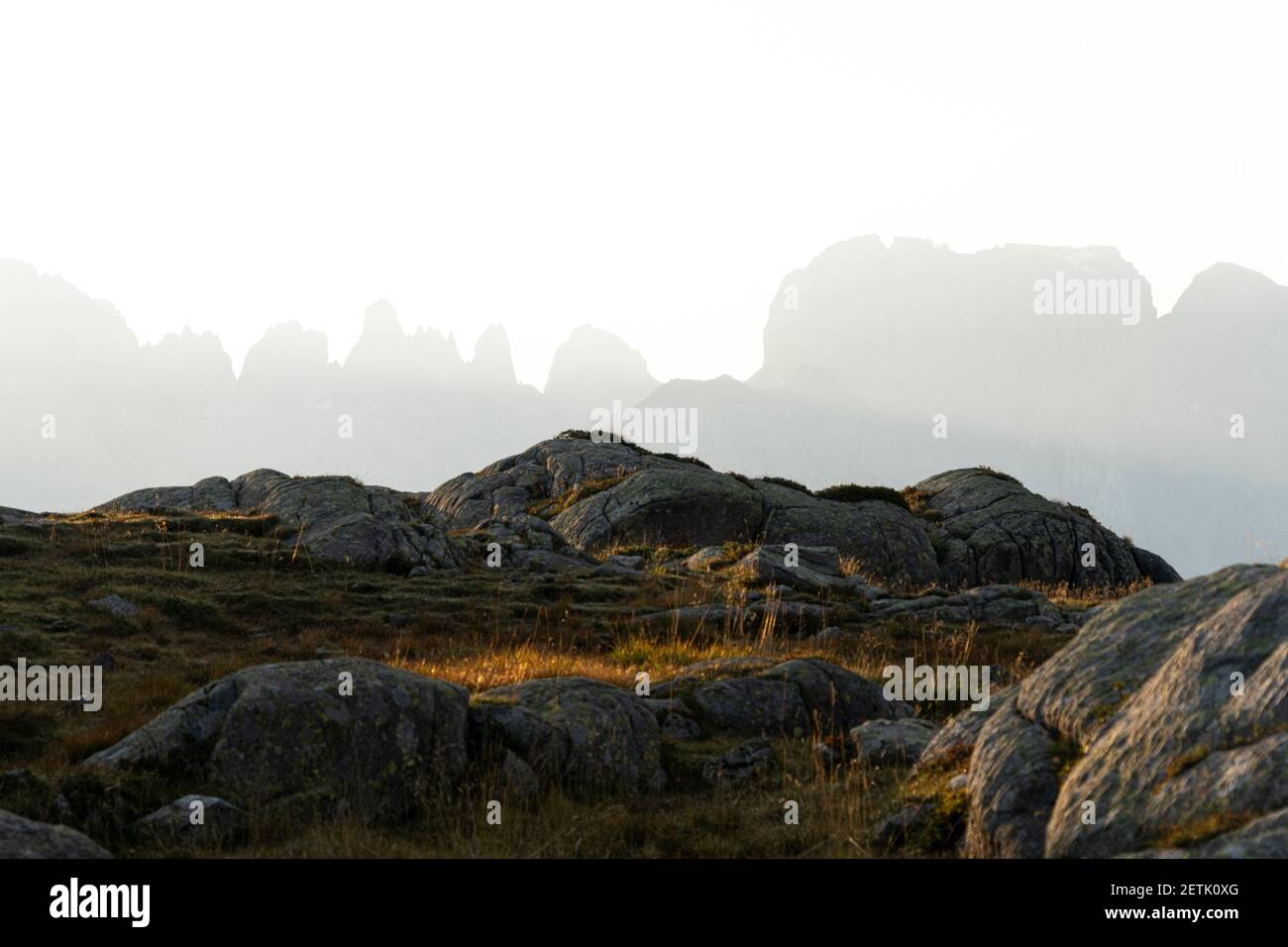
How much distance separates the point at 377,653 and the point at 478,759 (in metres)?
9.31

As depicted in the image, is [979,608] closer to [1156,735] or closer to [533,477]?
[1156,735]

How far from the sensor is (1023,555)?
140ft

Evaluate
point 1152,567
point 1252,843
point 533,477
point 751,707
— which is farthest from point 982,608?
point 533,477

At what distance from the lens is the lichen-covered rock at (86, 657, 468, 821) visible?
10.3m

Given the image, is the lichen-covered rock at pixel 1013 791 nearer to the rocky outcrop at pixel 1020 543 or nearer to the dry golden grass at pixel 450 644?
the dry golden grass at pixel 450 644

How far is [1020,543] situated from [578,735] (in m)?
35.4

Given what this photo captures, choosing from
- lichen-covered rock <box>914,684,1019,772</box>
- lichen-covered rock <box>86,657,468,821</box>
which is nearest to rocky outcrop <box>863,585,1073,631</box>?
lichen-covered rock <box>914,684,1019,772</box>

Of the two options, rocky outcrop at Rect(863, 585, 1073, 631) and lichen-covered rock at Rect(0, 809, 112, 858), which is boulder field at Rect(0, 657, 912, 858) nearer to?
lichen-covered rock at Rect(0, 809, 112, 858)

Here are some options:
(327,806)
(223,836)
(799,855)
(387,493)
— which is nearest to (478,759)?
(327,806)

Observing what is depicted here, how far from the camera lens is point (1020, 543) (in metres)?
42.9

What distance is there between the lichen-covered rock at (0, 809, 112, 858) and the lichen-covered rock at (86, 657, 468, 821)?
6.72 feet

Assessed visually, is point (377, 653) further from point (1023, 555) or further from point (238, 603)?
point (1023, 555)

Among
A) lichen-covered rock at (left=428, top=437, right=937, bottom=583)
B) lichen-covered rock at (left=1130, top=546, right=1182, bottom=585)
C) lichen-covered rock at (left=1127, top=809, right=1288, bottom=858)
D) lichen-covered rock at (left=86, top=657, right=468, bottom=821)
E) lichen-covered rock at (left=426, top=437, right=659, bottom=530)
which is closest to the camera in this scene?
lichen-covered rock at (left=1127, top=809, right=1288, bottom=858)

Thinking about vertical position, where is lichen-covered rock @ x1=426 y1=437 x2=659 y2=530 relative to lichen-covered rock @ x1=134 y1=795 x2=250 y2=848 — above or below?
above
